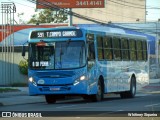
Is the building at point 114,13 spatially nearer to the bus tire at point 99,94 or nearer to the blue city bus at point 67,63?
the bus tire at point 99,94

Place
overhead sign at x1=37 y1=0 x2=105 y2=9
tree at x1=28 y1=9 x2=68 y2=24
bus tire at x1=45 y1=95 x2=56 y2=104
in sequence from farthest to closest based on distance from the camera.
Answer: tree at x1=28 y1=9 x2=68 y2=24 < overhead sign at x1=37 y1=0 x2=105 y2=9 < bus tire at x1=45 y1=95 x2=56 y2=104

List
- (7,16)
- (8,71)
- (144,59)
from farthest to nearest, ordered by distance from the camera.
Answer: (8,71) < (7,16) < (144,59)

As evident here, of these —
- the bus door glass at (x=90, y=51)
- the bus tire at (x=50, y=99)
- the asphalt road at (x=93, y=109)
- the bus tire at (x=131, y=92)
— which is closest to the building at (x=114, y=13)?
the bus tire at (x=131, y=92)

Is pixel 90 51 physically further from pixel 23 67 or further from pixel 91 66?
pixel 23 67

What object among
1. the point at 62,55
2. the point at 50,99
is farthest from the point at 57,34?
the point at 50,99

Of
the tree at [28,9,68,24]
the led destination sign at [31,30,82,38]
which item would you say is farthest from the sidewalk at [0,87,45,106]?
the tree at [28,9,68,24]

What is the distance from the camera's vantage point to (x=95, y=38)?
80.5ft

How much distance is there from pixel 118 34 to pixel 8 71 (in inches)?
882

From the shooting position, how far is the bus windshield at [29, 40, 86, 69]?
903 inches

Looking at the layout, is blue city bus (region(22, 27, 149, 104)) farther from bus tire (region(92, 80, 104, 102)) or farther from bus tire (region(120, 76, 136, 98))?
bus tire (region(120, 76, 136, 98))

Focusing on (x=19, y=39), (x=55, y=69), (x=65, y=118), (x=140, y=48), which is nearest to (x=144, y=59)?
(x=140, y=48)

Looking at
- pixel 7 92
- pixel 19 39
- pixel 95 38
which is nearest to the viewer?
pixel 95 38

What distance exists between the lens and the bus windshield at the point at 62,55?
22.9 meters

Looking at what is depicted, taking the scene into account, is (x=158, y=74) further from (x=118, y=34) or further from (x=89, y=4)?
(x=118, y=34)
